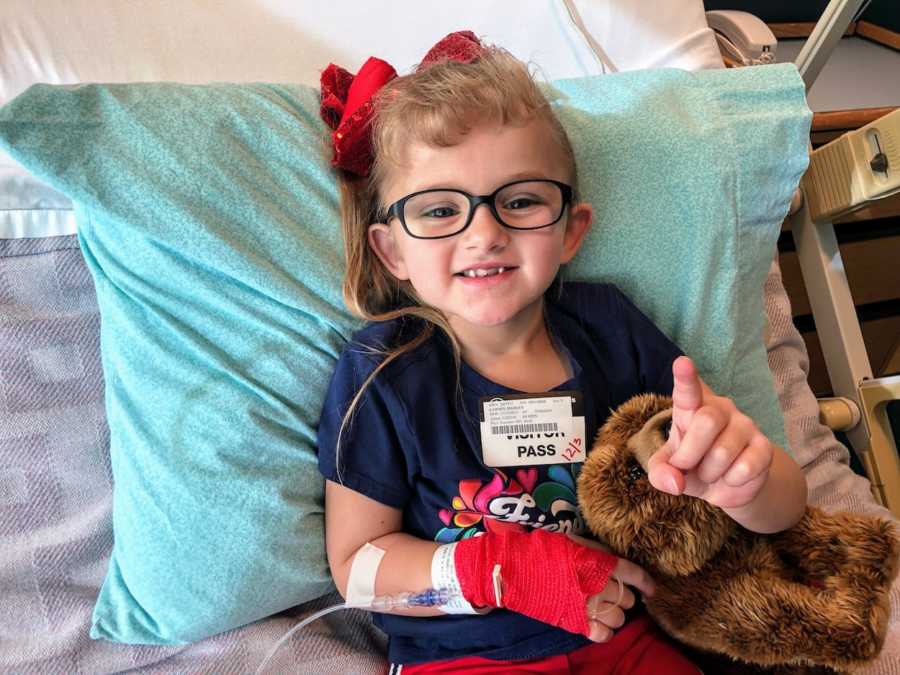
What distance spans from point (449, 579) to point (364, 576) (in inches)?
5.5

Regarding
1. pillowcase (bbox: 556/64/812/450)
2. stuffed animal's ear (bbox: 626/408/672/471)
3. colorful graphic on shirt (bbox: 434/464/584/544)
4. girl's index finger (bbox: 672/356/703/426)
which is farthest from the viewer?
pillowcase (bbox: 556/64/812/450)

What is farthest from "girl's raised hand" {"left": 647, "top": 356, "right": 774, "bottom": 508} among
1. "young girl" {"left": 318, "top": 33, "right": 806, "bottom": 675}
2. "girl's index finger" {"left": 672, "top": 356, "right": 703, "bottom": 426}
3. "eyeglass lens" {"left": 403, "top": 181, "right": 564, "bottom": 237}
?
Result: "eyeglass lens" {"left": 403, "top": 181, "right": 564, "bottom": 237}

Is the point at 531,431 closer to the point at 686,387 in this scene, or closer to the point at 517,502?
the point at 517,502

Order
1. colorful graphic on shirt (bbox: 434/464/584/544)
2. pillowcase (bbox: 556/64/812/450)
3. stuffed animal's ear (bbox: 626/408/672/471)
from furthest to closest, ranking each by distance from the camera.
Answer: pillowcase (bbox: 556/64/812/450), colorful graphic on shirt (bbox: 434/464/584/544), stuffed animal's ear (bbox: 626/408/672/471)

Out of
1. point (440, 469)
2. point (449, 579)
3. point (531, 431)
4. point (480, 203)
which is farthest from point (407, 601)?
point (480, 203)

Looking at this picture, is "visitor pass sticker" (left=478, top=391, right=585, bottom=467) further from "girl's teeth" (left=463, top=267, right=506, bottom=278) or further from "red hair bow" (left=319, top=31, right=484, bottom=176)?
"red hair bow" (left=319, top=31, right=484, bottom=176)

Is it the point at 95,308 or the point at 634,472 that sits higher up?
the point at 95,308

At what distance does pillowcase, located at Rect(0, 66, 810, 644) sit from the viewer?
106 centimetres

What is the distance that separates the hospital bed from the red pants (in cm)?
20

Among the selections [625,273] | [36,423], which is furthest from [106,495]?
[625,273]

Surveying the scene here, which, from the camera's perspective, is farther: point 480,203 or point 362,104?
point 362,104

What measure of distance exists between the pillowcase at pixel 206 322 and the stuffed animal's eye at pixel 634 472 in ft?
1.59

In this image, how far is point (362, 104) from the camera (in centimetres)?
Result: 111

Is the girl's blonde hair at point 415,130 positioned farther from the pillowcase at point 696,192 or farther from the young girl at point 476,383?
the pillowcase at point 696,192
